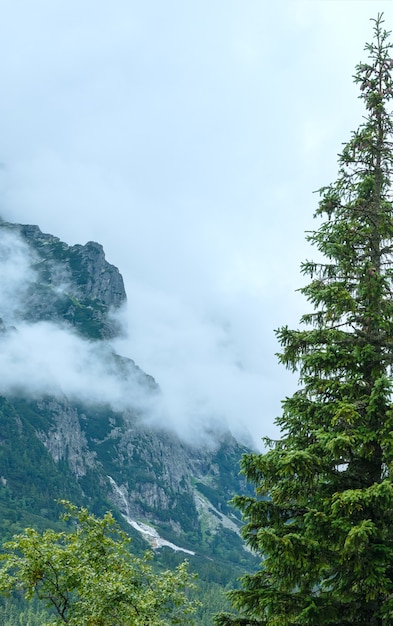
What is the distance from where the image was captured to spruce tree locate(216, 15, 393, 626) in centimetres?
1348

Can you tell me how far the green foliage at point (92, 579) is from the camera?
1941 cm

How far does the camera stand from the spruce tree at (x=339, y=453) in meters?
13.5

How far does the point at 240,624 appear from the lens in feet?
49.2

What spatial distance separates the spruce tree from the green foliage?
6060mm

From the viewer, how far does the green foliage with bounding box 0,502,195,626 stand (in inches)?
764

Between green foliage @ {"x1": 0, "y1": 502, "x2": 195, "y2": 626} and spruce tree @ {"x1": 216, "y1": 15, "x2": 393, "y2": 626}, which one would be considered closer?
spruce tree @ {"x1": 216, "y1": 15, "x2": 393, "y2": 626}

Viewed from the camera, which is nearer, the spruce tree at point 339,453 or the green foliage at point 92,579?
the spruce tree at point 339,453

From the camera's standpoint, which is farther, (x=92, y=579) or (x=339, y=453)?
(x=92, y=579)

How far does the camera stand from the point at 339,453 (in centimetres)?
1405

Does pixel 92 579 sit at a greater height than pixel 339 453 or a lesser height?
lesser

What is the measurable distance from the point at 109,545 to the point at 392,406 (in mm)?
15037

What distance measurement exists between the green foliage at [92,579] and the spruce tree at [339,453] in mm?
6060

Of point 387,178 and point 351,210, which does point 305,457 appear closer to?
point 351,210

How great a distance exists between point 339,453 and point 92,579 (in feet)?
38.3
